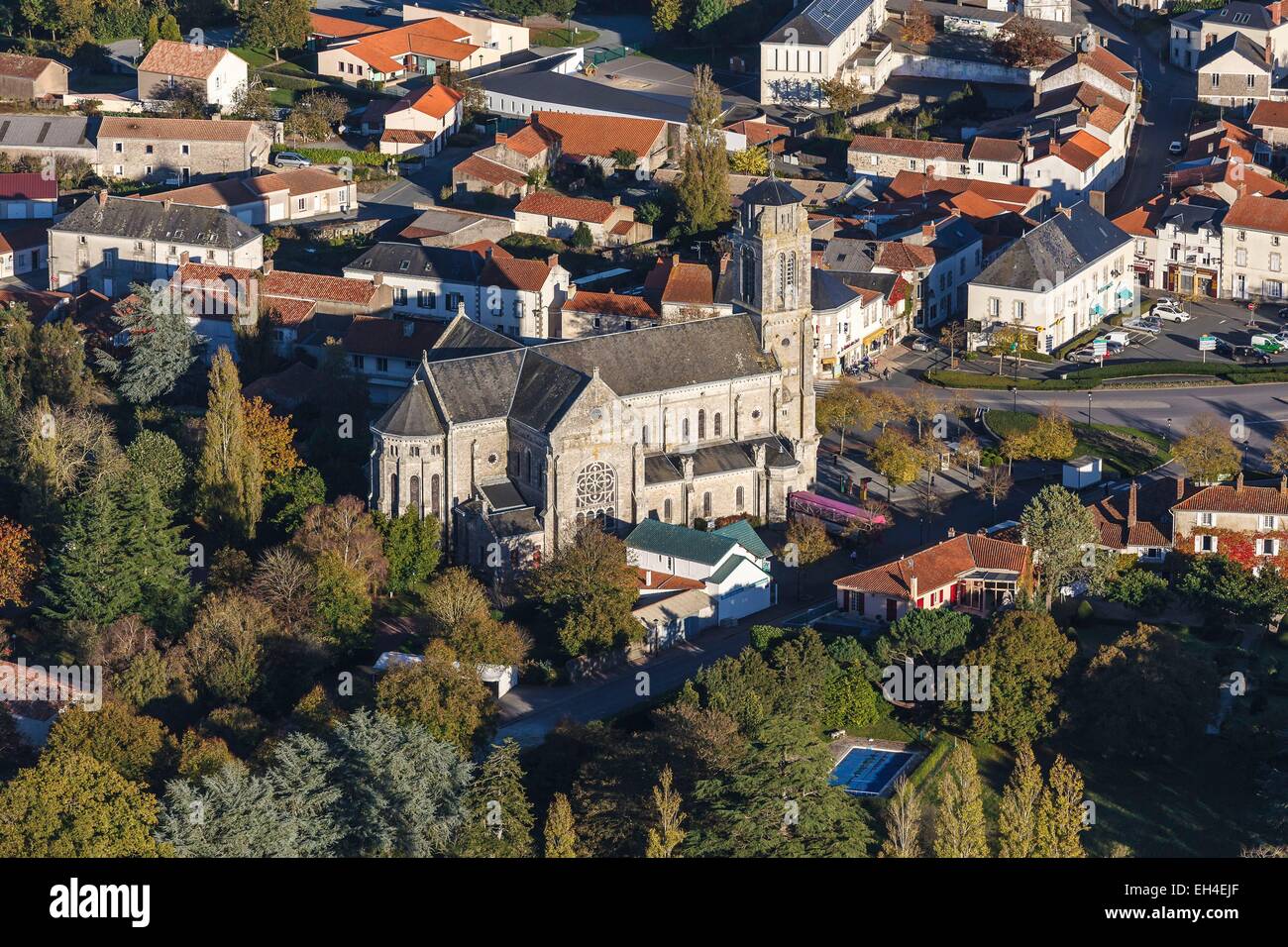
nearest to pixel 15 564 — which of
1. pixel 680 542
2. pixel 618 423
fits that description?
pixel 618 423

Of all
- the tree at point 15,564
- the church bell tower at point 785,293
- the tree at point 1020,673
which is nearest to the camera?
the tree at point 1020,673

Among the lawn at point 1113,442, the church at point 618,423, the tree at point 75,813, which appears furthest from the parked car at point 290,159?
the tree at point 75,813

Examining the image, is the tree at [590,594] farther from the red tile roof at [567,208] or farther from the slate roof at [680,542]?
the red tile roof at [567,208]

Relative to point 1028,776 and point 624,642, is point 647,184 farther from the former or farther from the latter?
point 1028,776

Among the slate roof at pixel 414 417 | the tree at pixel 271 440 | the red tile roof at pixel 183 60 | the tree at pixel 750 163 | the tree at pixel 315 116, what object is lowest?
the tree at pixel 271 440

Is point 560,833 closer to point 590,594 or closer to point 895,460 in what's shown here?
point 590,594

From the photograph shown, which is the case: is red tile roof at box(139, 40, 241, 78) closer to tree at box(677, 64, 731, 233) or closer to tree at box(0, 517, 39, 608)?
tree at box(677, 64, 731, 233)

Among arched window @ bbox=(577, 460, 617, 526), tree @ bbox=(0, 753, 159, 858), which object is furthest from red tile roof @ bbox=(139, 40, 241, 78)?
tree @ bbox=(0, 753, 159, 858)

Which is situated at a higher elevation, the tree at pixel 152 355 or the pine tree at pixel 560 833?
the tree at pixel 152 355
